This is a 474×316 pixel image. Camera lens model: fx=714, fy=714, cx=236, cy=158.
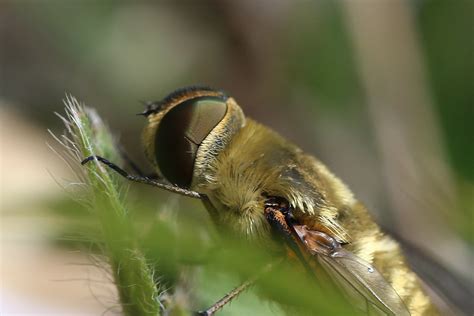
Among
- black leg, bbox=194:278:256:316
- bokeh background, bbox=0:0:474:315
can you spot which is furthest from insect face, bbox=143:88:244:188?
bokeh background, bbox=0:0:474:315

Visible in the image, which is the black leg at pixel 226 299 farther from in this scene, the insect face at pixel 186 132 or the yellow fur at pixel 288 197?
the insect face at pixel 186 132

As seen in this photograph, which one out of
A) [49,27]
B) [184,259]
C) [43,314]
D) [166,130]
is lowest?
[43,314]

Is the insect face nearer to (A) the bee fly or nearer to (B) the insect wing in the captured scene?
(A) the bee fly

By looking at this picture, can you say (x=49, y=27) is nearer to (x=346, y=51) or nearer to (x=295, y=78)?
(x=295, y=78)

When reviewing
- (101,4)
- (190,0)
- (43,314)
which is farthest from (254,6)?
(43,314)

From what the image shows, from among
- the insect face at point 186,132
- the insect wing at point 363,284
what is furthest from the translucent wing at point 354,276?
the insect face at point 186,132

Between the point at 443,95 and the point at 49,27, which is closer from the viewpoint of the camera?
the point at 443,95
